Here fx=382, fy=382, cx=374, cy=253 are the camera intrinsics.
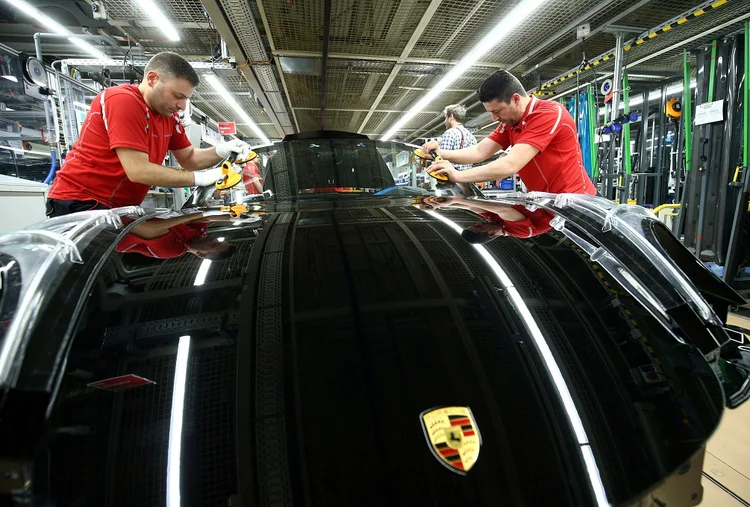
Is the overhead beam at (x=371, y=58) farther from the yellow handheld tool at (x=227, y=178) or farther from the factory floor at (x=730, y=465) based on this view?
the factory floor at (x=730, y=465)

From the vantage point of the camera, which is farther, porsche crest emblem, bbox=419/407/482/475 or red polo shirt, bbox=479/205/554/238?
red polo shirt, bbox=479/205/554/238

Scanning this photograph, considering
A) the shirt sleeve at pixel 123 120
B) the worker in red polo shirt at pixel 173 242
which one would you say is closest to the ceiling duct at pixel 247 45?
the shirt sleeve at pixel 123 120

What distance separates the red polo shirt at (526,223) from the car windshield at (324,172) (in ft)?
2.30

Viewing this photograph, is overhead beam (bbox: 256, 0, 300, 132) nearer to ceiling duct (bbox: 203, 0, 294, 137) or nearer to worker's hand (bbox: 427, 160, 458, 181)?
ceiling duct (bbox: 203, 0, 294, 137)

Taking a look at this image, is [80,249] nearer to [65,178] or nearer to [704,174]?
[65,178]

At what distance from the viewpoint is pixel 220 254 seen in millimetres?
1029

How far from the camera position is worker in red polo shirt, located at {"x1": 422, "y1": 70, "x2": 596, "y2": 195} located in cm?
208

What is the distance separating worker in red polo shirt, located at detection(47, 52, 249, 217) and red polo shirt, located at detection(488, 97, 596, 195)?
1705 millimetres

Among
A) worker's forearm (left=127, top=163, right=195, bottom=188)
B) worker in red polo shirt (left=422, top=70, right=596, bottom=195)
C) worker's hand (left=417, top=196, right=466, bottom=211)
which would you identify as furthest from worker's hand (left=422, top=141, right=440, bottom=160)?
worker's forearm (left=127, top=163, right=195, bottom=188)

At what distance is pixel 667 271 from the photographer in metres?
0.98

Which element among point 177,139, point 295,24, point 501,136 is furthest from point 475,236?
point 295,24

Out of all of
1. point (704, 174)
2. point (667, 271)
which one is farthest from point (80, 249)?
point (704, 174)

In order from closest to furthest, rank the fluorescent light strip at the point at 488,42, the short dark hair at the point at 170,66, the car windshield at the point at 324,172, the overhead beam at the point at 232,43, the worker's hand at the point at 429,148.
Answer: the short dark hair at the point at 170,66 → the car windshield at the point at 324,172 → the worker's hand at the point at 429,148 → the overhead beam at the point at 232,43 → the fluorescent light strip at the point at 488,42

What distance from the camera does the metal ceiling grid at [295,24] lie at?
161 inches
